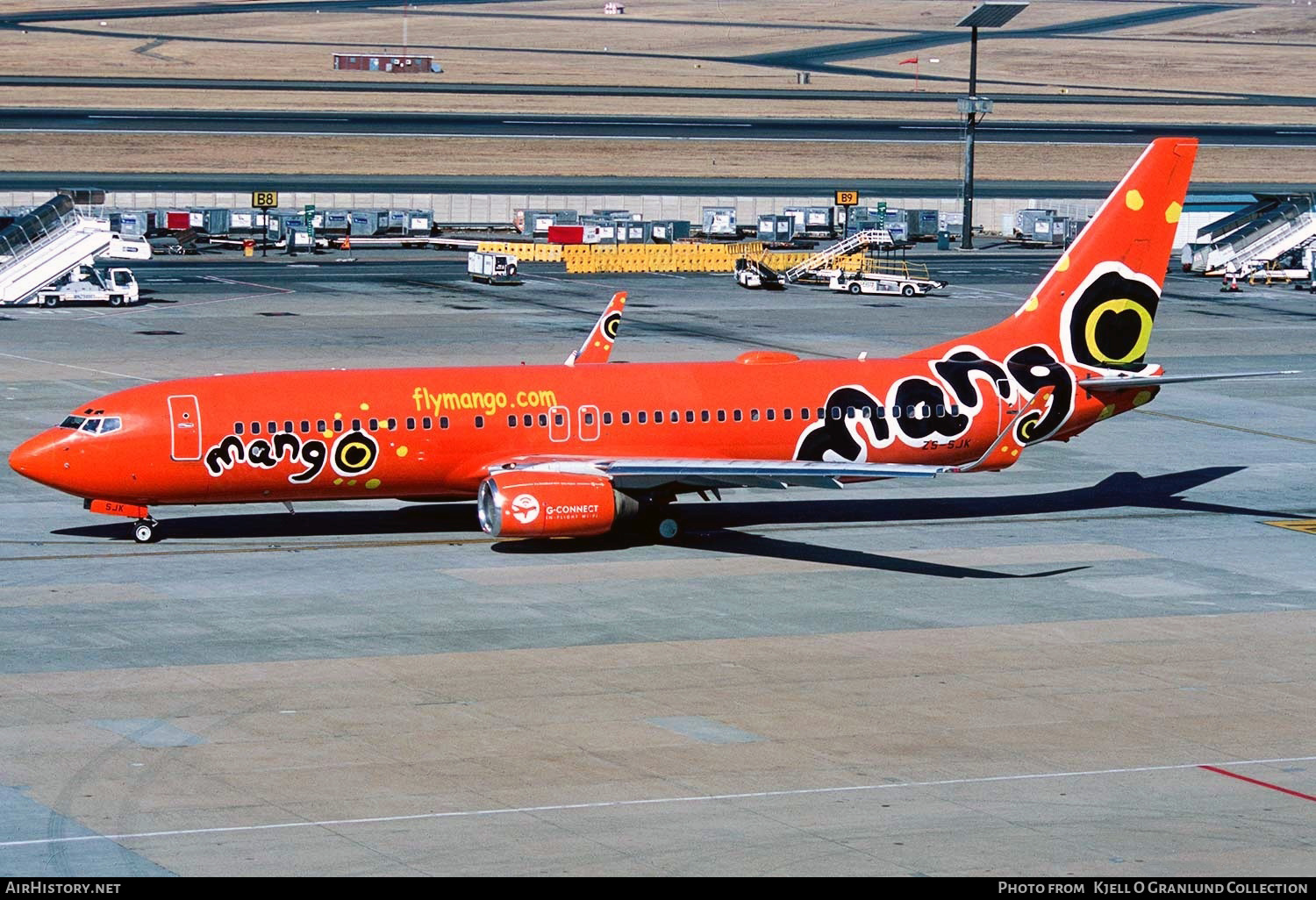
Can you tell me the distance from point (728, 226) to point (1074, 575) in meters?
98.4

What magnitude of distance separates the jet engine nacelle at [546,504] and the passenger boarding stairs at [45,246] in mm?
63637

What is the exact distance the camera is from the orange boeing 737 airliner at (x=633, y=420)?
49.6 meters

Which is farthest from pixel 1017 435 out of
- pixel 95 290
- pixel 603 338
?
pixel 95 290

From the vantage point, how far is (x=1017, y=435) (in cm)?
5450

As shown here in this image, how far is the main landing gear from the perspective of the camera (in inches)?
2020

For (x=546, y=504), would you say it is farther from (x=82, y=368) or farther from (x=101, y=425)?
(x=82, y=368)

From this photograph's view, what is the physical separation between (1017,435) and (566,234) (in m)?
85.9

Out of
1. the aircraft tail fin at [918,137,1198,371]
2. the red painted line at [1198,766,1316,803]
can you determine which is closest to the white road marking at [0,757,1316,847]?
the red painted line at [1198,766,1316,803]

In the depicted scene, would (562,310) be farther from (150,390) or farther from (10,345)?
(150,390)

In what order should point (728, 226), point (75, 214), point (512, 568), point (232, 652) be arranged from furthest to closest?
point (728, 226) < point (75, 214) < point (512, 568) < point (232, 652)

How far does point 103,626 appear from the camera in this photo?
4262 cm

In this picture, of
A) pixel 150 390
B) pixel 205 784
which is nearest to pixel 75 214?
pixel 150 390

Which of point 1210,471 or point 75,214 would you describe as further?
point 75,214

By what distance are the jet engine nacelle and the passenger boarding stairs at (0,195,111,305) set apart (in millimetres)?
63637
